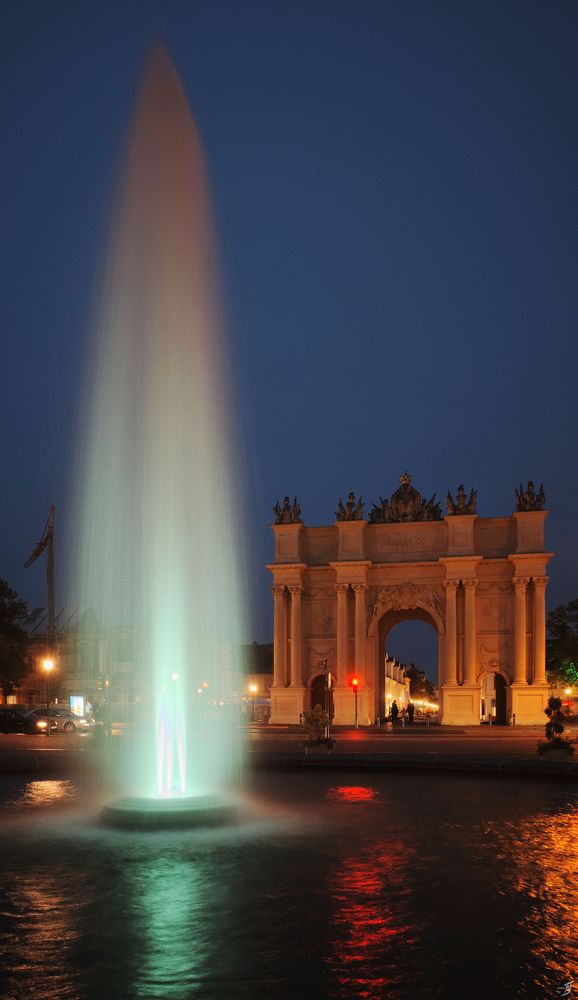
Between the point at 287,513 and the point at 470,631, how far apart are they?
15.0 metres

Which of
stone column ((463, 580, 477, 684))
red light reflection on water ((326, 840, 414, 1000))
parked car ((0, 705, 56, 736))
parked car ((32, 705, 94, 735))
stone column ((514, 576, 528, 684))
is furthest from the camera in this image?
stone column ((463, 580, 477, 684))

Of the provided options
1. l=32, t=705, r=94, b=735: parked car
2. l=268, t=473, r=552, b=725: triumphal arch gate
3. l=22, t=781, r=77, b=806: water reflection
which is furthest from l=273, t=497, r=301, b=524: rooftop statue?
l=22, t=781, r=77, b=806: water reflection

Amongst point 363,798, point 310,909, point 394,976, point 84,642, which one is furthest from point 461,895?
point 84,642

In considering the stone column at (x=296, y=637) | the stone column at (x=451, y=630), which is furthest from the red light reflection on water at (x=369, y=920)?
the stone column at (x=296, y=637)

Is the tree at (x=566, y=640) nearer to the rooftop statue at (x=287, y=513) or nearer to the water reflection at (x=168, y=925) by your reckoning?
the rooftop statue at (x=287, y=513)

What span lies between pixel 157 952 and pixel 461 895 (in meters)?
3.96

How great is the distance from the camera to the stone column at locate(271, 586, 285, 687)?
2547 inches

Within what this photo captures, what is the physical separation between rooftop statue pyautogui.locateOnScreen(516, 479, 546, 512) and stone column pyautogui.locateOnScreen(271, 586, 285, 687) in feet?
55.7

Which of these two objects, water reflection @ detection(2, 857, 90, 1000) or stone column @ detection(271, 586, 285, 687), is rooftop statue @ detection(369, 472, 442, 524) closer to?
stone column @ detection(271, 586, 285, 687)

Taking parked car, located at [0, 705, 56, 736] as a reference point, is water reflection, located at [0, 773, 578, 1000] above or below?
above

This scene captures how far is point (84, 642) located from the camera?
349 feet

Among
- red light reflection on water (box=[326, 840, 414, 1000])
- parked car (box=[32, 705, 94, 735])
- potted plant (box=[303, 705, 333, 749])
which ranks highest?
red light reflection on water (box=[326, 840, 414, 1000])

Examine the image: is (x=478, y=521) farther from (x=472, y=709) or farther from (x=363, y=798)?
(x=363, y=798)

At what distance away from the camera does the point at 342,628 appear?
207 feet
